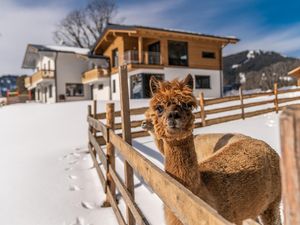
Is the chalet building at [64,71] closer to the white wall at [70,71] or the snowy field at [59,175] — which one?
the white wall at [70,71]

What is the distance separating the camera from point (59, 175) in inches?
261

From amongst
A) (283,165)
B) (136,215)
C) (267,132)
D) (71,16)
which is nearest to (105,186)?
(136,215)

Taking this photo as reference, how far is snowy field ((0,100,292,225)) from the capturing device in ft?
14.8

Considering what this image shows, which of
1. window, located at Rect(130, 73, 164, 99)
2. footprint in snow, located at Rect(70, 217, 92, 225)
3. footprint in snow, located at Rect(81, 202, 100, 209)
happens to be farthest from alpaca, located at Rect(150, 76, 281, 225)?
window, located at Rect(130, 73, 164, 99)

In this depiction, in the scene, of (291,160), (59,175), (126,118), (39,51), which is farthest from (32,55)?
(291,160)

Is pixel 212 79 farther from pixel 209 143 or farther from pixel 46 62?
pixel 209 143

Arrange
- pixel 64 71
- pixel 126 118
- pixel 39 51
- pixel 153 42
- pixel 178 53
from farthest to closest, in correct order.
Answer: pixel 64 71 → pixel 39 51 → pixel 178 53 → pixel 153 42 → pixel 126 118

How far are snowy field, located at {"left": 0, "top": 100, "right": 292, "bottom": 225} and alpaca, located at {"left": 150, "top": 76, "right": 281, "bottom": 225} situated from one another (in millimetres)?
1597

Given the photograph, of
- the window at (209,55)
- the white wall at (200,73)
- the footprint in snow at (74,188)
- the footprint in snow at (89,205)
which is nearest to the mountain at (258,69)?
the white wall at (200,73)

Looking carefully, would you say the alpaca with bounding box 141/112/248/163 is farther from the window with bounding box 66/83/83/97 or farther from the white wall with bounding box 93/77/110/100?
the window with bounding box 66/83/83/97

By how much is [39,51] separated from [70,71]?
4103 mm

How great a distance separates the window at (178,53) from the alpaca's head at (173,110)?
25.3m

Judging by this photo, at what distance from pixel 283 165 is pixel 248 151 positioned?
2.46 metres

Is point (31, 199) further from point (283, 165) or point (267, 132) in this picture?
point (267, 132)
